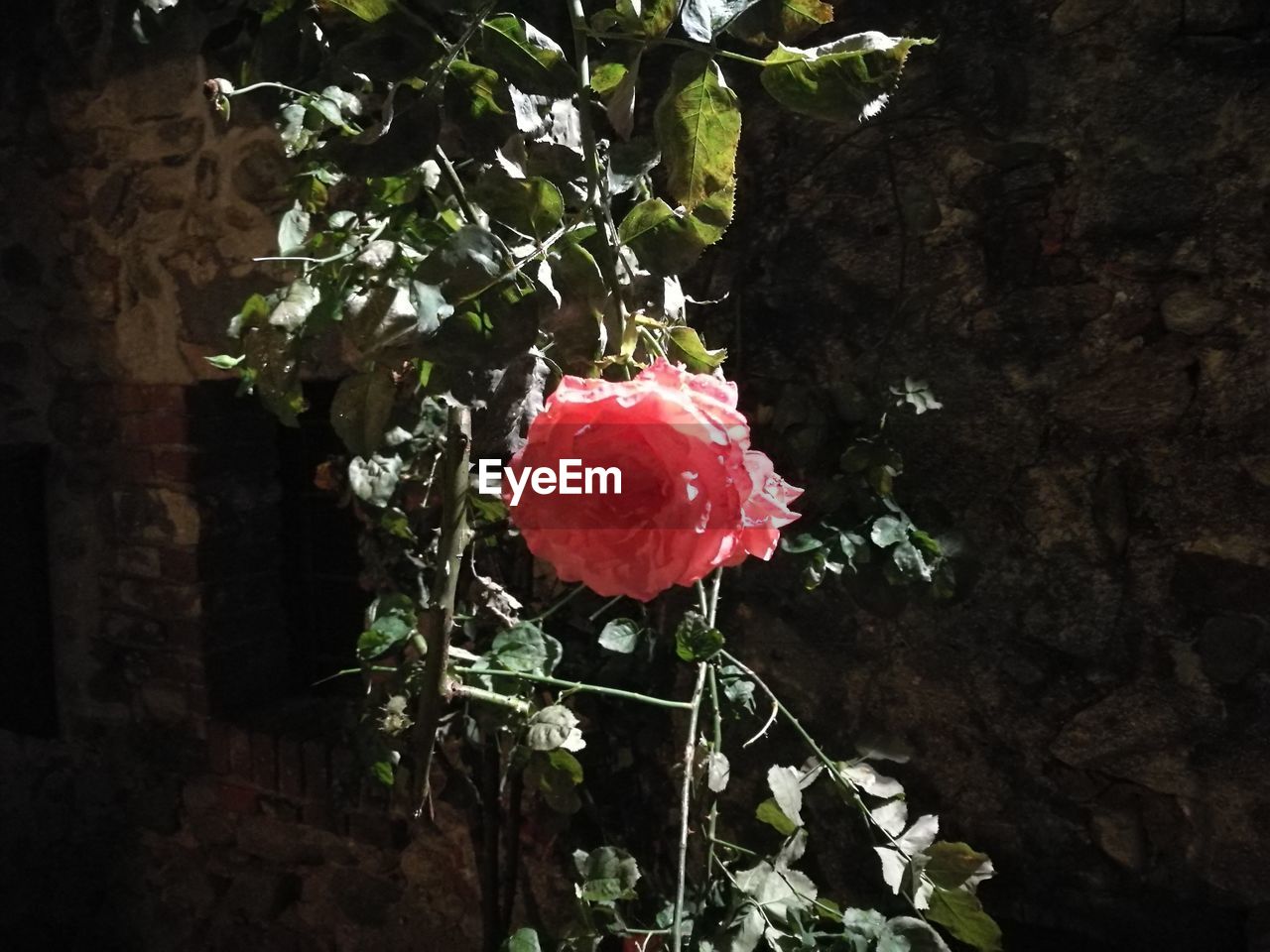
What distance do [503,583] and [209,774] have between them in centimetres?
94

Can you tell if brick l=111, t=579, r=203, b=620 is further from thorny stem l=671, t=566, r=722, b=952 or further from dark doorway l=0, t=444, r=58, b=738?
thorny stem l=671, t=566, r=722, b=952

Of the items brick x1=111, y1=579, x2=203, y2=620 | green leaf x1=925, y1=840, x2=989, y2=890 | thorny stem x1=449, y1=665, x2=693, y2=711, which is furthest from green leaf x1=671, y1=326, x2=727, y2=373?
brick x1=111, y1=579, x2=203, y2=620

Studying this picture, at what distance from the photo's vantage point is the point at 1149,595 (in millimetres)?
1370

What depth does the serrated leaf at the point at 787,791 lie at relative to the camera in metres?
1.19

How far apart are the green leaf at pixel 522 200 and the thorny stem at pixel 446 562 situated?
7.2 inches

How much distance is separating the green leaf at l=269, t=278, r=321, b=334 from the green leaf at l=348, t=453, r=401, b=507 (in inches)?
11.2

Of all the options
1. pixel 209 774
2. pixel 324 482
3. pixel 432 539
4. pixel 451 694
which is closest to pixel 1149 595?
pixel 451 694

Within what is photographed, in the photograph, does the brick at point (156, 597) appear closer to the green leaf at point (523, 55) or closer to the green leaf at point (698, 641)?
the green leaf at point (698, 641)

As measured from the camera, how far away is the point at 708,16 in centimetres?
77

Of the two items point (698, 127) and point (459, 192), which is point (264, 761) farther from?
point (698, 127)

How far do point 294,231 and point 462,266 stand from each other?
66 cm

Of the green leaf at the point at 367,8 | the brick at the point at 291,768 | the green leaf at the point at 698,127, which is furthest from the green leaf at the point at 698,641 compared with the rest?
the brick at the point at 291,768

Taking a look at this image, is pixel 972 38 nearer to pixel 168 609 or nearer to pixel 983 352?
pixel 983 352

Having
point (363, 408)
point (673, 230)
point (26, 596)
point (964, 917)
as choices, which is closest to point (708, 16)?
point (673, 230)
